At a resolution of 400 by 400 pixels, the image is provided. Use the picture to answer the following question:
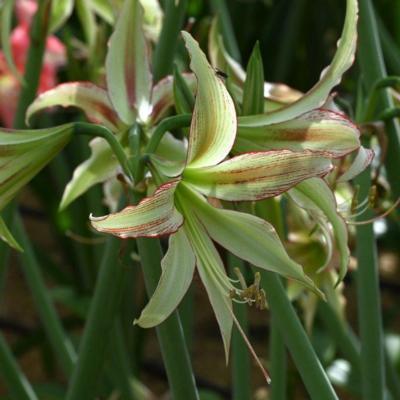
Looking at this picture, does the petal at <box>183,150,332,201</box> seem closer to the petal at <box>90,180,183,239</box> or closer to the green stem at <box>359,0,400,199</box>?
the petal at <box>90,180,183,239</box>

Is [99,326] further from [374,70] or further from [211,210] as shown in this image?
[374,70]

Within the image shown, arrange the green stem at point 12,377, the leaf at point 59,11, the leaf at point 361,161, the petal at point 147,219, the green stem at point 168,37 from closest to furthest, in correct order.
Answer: the petal at point 147,219, the leaf at point 361,161, the green stem at point 168,37, the green stem at point 12,377, the leaf at point 59,11

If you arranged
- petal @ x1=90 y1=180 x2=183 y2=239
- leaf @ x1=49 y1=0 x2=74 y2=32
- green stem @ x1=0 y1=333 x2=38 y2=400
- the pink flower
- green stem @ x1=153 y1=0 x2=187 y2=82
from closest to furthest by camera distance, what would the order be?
petal @ x1=90 y1=180 x2=183 y2=239 < green stem @ x1=153 y1=0 x2=187 y2=82 < green stem @ x1=0 y1=333 x2=38 y2=400 < leaf @ x1=49 y1=0 x2=74 y2=32 < the pink flower

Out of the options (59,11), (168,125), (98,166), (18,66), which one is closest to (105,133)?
(168,125)

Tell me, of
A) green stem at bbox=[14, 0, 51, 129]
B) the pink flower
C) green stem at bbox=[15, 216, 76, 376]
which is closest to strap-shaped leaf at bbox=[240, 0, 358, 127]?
green stem at bbox=[14, 0, 51, 129]

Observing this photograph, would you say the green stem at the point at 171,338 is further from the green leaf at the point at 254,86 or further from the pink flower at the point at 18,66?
the pink flower at the point at 18,66

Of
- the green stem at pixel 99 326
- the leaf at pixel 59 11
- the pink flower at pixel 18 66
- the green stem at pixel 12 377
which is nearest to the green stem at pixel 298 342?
the green stem at pixel 99 326
